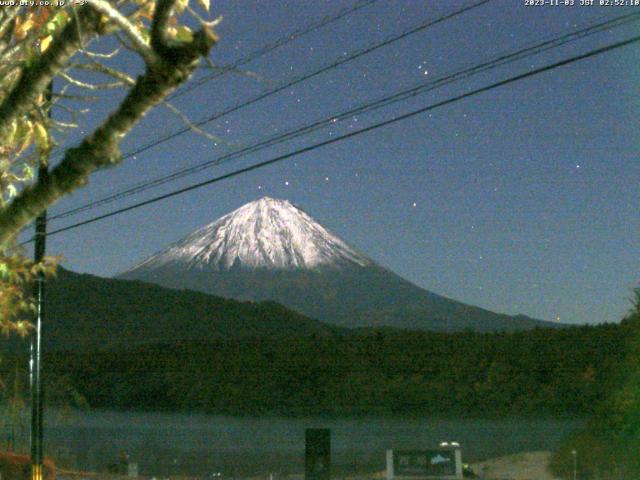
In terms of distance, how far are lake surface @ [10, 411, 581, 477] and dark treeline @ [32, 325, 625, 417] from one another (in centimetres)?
162

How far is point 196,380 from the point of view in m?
66.4

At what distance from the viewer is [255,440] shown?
51812mm

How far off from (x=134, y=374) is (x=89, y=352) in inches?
144

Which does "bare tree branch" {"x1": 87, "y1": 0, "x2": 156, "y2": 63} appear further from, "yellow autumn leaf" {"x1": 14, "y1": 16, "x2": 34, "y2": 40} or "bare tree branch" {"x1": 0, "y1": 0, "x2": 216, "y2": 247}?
"yellow autumn leaf" {"x1": 14, "y1": 16, "x2": 34, "y2": 40}

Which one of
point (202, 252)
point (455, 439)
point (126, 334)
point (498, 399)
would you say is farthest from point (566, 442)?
point (202, 252)

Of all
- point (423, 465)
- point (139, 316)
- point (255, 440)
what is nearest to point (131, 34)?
point (423, 465)

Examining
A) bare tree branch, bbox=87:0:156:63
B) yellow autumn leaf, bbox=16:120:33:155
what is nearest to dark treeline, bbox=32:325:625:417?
yellow autumn leaf, bbox=16:120:33:155

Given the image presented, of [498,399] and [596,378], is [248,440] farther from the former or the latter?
[596,378]

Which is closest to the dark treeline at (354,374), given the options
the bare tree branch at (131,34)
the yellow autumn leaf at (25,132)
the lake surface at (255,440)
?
the lake surface at (255,440)

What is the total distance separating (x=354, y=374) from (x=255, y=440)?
1177 centimetres

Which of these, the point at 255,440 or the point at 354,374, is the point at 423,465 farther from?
the point at 354,374

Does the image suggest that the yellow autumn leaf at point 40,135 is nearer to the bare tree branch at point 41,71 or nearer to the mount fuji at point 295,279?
the bare tree branch at point 41,71

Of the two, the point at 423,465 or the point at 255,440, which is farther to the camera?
the point at 255,440

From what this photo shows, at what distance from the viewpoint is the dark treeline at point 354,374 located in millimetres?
49906
